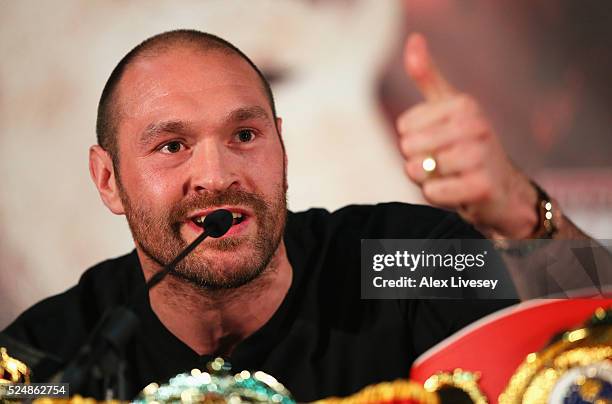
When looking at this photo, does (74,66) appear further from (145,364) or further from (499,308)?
(499,308)

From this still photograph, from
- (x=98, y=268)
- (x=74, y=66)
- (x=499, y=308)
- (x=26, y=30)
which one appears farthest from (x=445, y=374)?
(x=26, y=30)

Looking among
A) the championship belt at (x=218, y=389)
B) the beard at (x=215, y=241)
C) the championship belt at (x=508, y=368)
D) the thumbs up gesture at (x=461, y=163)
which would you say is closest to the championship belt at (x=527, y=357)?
the championship belt at (x=508, y=368)

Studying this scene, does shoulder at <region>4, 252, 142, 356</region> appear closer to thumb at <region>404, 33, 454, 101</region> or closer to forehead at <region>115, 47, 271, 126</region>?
forehead at <region>115, 47, 271, 126</region>

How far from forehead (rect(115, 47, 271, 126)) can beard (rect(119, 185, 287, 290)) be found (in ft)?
0.69

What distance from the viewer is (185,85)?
2.01m

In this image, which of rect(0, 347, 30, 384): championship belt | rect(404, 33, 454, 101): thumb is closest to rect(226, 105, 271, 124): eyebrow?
rect(404, 33, 454, 101): thumb

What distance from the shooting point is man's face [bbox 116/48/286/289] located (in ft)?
6.49

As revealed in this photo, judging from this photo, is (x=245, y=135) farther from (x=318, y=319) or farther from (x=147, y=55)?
(x=318, y=319)

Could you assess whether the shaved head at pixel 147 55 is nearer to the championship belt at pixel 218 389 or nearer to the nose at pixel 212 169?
the nose at pixel 212 169

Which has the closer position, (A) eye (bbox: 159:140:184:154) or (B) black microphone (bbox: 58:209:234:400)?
(B) black microphone (bbox: 58:209:234:400)

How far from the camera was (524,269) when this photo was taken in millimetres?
1977

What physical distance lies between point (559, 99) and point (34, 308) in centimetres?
139

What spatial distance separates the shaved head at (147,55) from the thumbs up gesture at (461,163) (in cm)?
40

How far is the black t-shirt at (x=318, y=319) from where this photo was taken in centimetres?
201
